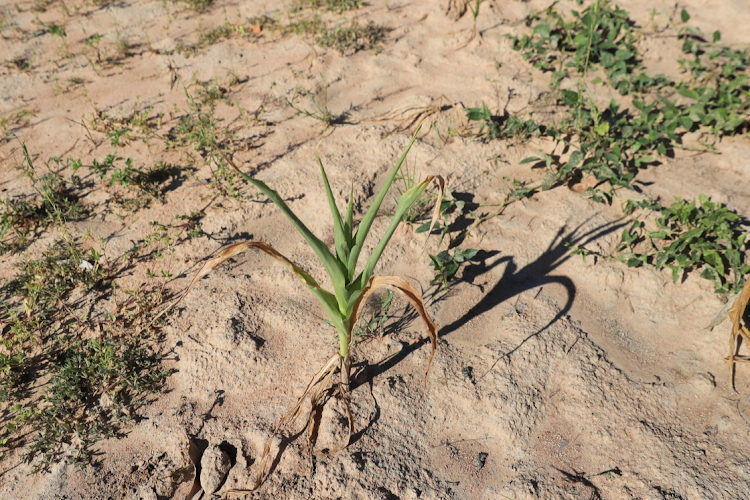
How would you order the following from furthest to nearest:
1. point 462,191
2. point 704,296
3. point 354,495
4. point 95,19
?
point 95,19, point 462,191, point 704,296, point 354,495

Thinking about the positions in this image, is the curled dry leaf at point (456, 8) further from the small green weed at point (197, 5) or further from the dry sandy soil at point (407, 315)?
the small green weed at point (197, 5)

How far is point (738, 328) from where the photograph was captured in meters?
1.81

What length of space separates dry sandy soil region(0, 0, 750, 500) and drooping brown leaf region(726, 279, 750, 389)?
0.18ft

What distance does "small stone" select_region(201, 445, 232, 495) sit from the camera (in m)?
1.68

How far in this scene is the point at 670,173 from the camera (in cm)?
262

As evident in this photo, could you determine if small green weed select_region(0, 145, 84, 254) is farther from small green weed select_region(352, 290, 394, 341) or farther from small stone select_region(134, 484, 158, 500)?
small green weed select_region(352, 290, 394, 341)

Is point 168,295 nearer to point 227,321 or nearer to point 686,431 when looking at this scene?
point 227,321

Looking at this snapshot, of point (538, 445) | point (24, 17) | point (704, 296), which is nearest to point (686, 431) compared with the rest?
point (538, 445)

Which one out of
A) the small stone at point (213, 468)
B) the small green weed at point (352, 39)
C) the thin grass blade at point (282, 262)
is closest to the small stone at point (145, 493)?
the small stone at point (213, 468)

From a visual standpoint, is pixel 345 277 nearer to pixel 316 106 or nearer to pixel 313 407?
pixel 313 407

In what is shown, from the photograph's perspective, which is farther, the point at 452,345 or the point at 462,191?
the point at 462,191

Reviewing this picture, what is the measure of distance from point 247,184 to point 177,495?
1.44 metres

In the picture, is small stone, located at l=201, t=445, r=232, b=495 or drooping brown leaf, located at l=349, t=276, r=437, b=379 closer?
drooping brown leaf, located at l=349, t=276, r=437, b=379

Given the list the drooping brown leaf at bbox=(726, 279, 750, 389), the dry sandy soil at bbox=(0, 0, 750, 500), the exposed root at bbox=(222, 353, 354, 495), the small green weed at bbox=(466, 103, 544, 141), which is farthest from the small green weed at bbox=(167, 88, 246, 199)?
the drooping brown leaf at bbox=(726, 279, 750, 389)
